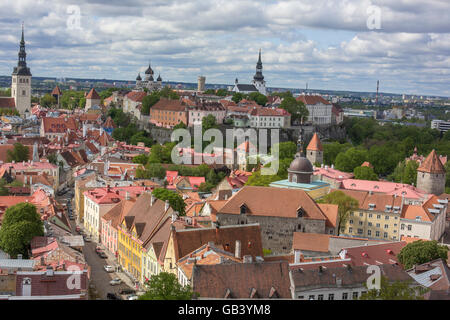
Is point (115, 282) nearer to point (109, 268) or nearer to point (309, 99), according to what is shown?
point (109, 268)

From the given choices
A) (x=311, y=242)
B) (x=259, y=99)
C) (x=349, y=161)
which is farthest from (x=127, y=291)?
(x=259, y=99)

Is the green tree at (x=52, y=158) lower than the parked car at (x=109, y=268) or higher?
higher

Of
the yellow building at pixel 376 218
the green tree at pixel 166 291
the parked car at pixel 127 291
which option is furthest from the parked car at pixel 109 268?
the yellow building at pixel 376 218

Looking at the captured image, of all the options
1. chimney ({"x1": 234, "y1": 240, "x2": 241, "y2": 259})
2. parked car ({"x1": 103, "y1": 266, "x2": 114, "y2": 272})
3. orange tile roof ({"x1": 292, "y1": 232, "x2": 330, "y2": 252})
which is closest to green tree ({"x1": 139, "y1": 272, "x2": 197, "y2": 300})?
chimney ({"x1": 234, "y1": 240, "x2": 241, "y2": 259})

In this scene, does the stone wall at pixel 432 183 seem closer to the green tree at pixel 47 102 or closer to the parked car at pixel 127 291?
the parked car at pixel 127 291

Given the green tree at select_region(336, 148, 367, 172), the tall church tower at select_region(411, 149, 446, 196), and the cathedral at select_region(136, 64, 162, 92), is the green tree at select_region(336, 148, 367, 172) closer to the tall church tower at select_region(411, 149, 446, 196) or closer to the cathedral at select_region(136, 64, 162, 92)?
the tall church tower at select_region(411, 149, 446, 196)
